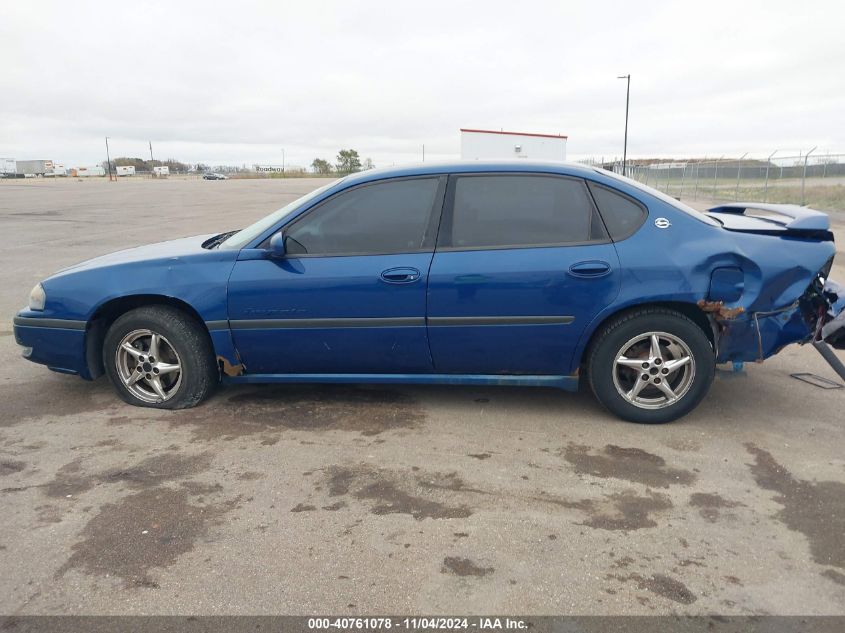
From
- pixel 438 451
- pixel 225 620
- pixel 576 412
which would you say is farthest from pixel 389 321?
pixel 225 620

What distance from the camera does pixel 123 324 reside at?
4117 millimetres

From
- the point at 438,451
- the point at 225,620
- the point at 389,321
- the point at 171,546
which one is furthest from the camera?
the point at 389,321

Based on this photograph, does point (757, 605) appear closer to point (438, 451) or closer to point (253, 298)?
point (438, 451)

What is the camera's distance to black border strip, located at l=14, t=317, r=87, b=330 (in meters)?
4.16

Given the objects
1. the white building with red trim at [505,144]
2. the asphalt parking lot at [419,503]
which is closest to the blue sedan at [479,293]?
the asphalt parking lot at [419,503]

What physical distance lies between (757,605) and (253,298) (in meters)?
3.00

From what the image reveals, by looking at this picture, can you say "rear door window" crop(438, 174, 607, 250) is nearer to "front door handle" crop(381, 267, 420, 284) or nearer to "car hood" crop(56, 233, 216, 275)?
"front door handle" crop(381, 267, 420, 284)

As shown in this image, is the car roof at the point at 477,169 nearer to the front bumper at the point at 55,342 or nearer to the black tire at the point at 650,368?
the black tire at the point at 650,368

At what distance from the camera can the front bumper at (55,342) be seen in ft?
13.8

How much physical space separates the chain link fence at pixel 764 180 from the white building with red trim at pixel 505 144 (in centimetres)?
724

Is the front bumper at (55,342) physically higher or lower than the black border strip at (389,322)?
lower

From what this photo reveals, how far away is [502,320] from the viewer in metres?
3.80

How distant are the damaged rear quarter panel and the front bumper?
127 inches

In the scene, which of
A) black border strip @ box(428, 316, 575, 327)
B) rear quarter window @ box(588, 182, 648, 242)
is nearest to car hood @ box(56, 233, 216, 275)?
black border strip @ box(428, 316, 575, 327)
